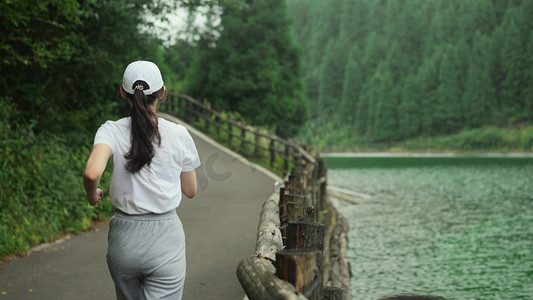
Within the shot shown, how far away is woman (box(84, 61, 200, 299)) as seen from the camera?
10.8ft

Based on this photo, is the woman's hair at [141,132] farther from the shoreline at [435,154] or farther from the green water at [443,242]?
the shoreline at [435,154]

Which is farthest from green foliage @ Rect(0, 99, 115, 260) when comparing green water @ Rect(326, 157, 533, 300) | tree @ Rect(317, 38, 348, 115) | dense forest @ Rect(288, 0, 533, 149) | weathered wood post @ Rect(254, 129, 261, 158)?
tree @ Rect(317, 38, 348, 115)

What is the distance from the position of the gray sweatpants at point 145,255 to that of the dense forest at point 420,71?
222 feet

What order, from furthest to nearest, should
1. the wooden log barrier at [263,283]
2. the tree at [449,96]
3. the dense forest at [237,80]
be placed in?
the tree at [449,96] → the dense forest at [237,80] → the wooden log barrier at [263,283]

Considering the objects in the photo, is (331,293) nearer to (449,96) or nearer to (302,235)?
(302,235)

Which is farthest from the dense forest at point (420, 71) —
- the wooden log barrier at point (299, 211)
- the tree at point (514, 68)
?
the wooden log barrier at point (299, 211)

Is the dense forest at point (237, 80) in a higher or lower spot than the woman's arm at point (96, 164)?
higher

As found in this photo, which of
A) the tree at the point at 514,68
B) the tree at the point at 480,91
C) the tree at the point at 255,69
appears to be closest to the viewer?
the tree at the point at 255,69

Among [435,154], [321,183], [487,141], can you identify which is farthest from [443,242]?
[487,141]

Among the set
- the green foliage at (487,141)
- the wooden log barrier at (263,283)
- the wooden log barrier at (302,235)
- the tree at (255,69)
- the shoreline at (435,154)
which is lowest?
the shoreline at (435,154)

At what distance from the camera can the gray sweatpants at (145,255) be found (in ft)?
10.9

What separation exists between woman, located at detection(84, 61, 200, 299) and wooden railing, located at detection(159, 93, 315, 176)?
12.9 metres

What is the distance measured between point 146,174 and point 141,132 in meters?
0.21

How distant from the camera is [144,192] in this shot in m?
3.32
